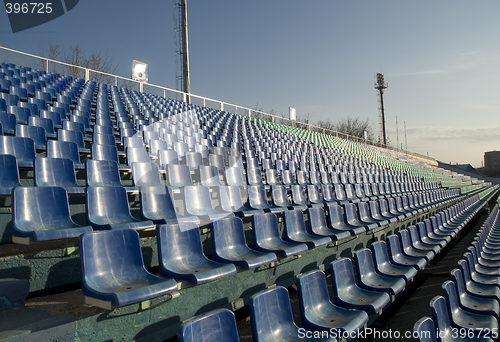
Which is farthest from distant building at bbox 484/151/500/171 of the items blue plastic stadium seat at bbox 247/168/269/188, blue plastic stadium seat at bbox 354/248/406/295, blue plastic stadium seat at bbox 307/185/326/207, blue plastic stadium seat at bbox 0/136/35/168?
blue plastic stadium seat at bbox 0/136/35/168

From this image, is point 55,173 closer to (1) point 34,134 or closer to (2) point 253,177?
(1) point 34,134

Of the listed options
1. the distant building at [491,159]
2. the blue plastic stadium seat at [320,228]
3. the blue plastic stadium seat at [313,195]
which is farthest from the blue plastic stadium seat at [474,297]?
the distant building at [491,159]

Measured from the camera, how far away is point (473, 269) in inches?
126

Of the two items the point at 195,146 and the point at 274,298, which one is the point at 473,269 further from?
the point at 195,146

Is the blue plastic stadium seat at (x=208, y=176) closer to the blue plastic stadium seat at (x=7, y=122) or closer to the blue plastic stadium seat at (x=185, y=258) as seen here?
the blue plastic stadium seat at (x=185, y=258)

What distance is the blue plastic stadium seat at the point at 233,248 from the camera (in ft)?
6.29

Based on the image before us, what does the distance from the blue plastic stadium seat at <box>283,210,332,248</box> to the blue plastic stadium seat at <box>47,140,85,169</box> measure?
178 centimetres

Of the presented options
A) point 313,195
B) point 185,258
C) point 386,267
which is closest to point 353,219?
point 313,195

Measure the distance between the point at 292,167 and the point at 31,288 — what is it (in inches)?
174

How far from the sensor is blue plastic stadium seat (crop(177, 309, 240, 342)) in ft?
3.55

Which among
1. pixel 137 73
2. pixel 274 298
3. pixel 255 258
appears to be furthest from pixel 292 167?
pixel 137 73

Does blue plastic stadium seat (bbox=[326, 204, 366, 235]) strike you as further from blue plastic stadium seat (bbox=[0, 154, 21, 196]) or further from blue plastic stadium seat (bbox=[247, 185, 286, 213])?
blue plastic stadium seat (bbox=[0, 154, 21, 196])

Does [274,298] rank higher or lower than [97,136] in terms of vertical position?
lower

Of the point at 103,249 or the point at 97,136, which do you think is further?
the point at 97,136
